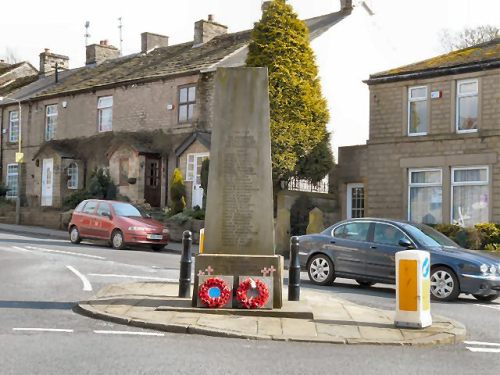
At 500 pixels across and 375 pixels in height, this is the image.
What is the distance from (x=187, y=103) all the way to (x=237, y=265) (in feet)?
76.5

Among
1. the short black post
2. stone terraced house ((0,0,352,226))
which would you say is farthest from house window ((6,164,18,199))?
the short black post

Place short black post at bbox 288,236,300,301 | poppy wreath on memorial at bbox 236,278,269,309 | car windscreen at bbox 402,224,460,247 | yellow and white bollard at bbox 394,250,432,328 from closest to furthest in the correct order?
yellow and white bollard at bbox 394,250,432,328, poppy wreath on memorial at bbox 236,278,269,309, short black post at bbox 288,236,300,301, car windscreen at bbox 402,224,460,247

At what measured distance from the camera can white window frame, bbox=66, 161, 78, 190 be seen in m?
37.4

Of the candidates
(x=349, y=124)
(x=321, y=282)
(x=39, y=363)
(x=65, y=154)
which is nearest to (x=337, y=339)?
(x=39, y=363)

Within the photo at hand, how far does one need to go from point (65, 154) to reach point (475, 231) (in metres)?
23.8

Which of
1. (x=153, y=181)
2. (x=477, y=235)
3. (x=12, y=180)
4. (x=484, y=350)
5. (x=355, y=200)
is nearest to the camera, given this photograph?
(x=484, y=350)

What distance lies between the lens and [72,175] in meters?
→ 37.8

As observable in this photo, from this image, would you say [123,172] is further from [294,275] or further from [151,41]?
[294,275]

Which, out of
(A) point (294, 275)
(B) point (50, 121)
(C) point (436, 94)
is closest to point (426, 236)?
(A) point (294, 275)

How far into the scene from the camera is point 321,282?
1449 cm

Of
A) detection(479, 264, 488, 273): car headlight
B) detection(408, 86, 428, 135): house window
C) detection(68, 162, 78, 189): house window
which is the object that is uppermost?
detection(408, 86, 428, 135): house window

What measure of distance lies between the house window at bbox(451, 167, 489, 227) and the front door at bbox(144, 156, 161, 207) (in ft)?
A: 50.3

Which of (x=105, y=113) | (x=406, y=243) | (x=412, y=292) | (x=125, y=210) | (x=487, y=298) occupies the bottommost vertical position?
(x=487, y=298)

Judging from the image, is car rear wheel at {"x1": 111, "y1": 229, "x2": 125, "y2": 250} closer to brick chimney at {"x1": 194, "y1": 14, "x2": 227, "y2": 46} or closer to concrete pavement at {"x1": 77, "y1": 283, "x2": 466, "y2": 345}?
concrete pavement at {"x1": 77, "y1": 283, "x2": 466, "y2": 345}
